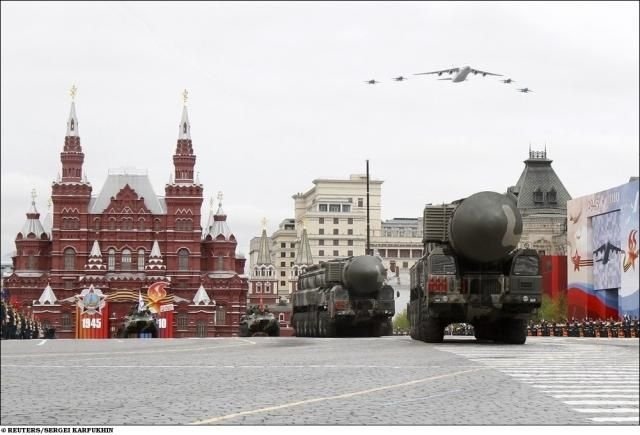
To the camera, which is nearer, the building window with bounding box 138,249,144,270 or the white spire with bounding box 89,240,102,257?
the building window with bounding box 138,249,144,270

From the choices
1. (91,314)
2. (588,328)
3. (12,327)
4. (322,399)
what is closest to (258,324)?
(12,327)

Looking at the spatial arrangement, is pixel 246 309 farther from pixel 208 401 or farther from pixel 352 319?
pixel 208 401

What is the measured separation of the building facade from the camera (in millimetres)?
18147

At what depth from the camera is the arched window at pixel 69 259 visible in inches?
3187

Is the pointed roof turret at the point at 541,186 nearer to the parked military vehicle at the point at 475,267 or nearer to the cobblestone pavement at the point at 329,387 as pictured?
the cobblestone pavement at the point at 329,387

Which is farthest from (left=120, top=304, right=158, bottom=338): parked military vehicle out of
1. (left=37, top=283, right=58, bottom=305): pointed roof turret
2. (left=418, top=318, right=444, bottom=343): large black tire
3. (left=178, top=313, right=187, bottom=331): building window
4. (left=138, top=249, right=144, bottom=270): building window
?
(left=418, top=318, right=444, bottom=343): large black tire

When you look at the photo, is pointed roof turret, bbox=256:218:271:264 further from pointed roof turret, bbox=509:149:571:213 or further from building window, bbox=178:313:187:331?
building window, bbox=178:313:187:331

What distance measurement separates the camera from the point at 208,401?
1488 cm

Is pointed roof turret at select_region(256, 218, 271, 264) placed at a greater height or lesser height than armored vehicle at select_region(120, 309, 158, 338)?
greater

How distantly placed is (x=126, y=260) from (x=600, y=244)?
76157mm

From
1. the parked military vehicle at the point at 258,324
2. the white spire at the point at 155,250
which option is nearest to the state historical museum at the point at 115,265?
the white spire at the point at 155,250

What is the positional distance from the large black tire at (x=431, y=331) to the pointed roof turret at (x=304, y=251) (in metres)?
8.53

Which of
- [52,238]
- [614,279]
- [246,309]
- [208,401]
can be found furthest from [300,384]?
[52,238]

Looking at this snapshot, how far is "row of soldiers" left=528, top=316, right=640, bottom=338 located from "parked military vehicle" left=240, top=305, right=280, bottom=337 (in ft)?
38.7
